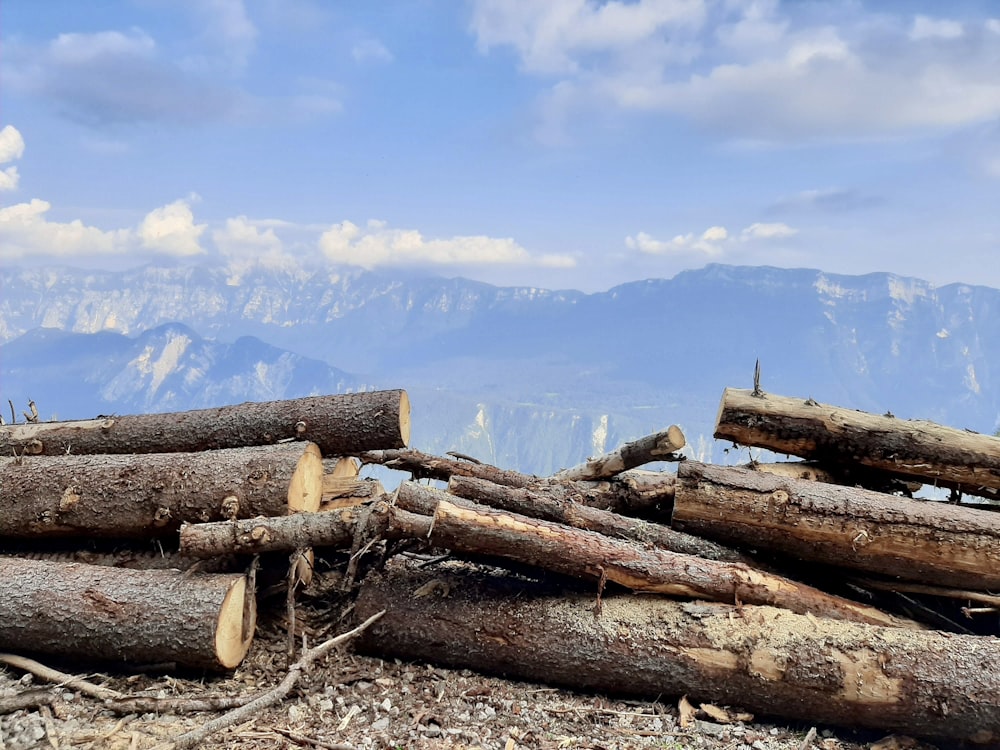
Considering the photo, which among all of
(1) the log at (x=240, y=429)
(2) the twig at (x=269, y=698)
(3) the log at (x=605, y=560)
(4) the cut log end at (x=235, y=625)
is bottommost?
(2) the twig at (x=269, y=698)

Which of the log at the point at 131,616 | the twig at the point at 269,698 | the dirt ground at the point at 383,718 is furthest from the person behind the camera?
the log at the point at 131,616

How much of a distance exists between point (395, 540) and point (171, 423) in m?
3.32

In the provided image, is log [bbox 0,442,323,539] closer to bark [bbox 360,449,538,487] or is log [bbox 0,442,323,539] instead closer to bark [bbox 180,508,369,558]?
bark [bbox 180,508,369,558]

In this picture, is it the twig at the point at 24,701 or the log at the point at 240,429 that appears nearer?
the twig at the point at 24,701

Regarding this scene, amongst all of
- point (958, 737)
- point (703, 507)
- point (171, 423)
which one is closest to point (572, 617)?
point (703, 507)

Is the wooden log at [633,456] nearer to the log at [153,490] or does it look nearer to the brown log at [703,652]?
the brown log at [703,652]

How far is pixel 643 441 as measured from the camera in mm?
6836

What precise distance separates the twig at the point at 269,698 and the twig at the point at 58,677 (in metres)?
1.04

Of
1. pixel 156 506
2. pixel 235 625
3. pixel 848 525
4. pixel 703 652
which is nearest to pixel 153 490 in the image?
pixel 156 506

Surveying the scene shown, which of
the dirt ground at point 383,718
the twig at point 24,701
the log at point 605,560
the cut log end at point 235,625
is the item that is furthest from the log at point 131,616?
the log at point 605,560

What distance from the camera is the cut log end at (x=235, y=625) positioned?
17.4 ft

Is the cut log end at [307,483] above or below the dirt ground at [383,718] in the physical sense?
above

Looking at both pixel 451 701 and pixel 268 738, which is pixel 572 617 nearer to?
pixel 451 701

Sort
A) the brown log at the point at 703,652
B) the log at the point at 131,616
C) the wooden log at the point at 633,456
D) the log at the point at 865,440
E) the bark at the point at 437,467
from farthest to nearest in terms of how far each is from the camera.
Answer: the bark at the point at 437,467 → the wooden log at the point at 633,456 → the log at the point at 865,440 → the log at the point at 131,616 → the brown log at the point at 703,652
